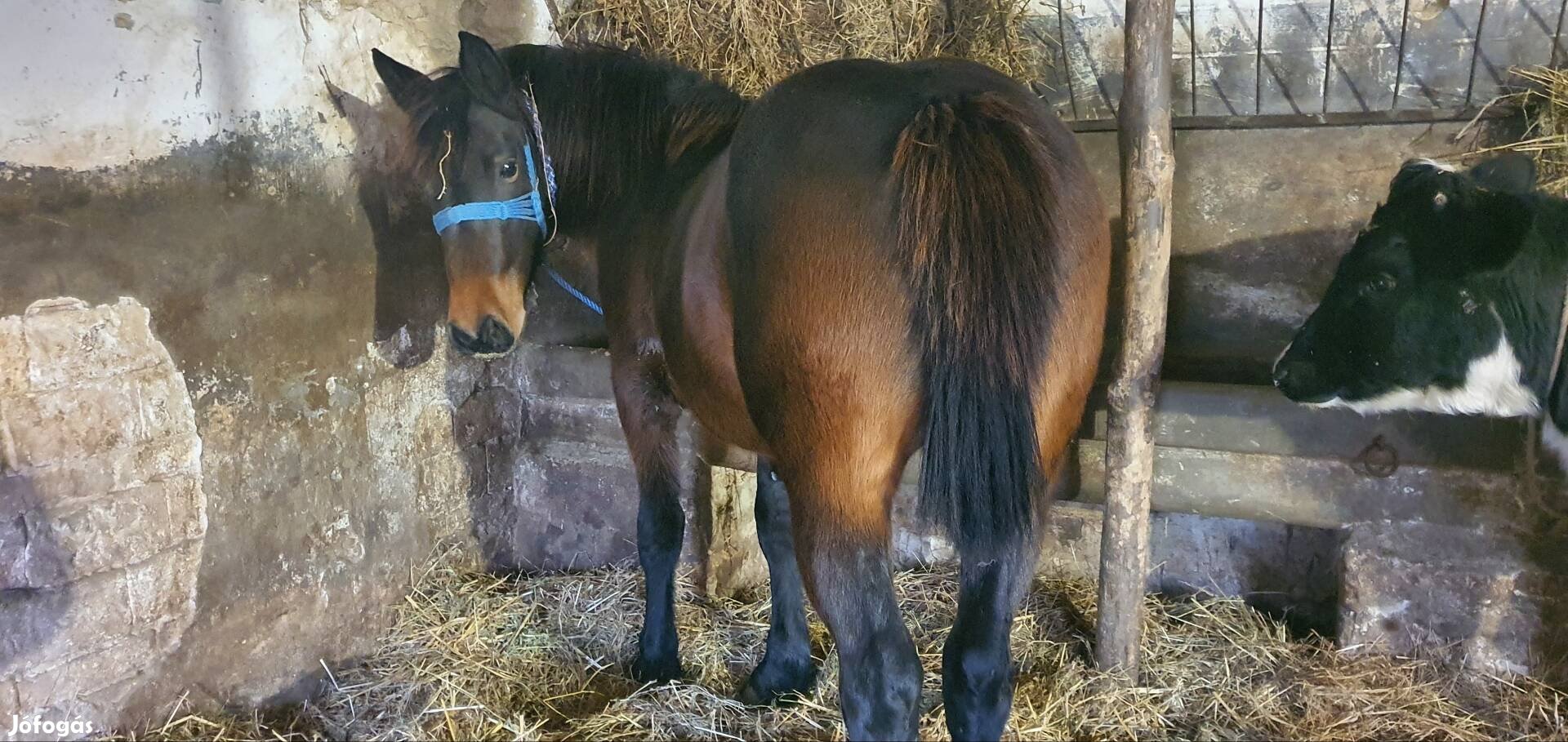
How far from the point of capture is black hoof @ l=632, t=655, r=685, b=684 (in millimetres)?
2951

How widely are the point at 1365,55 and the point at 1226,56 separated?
41 centimetres

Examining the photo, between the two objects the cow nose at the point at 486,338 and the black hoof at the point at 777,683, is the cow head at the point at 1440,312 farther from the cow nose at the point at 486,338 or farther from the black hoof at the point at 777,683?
the cow nose at the point at 486,338

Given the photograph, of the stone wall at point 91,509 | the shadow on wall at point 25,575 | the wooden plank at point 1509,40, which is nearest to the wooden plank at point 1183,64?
the wooden plank at point 1509,40

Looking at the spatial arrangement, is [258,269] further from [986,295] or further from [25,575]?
[986,295]

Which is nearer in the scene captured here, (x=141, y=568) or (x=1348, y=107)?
(x=141, y=568)

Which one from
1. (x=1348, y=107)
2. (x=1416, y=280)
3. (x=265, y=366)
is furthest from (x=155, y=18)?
(x=1348, y=107)

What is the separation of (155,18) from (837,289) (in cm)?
201

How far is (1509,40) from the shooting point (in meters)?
2.69

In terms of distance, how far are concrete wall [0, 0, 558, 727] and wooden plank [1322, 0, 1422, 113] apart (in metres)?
2.97

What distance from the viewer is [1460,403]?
2.35m

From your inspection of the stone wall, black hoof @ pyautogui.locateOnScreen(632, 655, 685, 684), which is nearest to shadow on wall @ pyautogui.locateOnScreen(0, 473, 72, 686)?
the stone wall

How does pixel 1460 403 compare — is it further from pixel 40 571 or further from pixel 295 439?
pixel 40 571

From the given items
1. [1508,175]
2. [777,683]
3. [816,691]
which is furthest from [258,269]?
[1508,175]

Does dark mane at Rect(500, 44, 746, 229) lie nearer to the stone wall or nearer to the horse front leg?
the horse front leg
